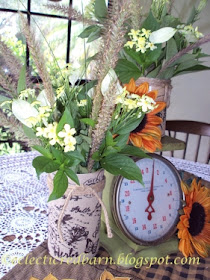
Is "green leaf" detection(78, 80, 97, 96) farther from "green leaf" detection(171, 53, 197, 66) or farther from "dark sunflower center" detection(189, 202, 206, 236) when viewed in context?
"dark sunflower center" detection(189, 202, 206, 236)

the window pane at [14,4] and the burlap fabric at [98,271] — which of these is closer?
the window pane at [14,4]

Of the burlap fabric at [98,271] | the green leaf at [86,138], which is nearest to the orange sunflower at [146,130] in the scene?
the green leaf at [86,138]

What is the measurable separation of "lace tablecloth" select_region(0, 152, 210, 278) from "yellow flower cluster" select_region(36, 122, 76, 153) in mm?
286

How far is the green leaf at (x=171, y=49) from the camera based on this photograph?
2.10 ft

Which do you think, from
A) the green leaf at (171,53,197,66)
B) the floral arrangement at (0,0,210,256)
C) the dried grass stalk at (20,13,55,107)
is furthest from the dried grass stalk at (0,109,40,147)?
the green leaf at (171,53,197,66)

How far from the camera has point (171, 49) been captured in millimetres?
645

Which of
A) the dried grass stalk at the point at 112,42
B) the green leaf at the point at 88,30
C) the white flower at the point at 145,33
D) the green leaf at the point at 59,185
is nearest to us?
the dried grass stalk at the point at 112,42

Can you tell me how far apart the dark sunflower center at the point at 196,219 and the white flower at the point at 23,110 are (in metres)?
0.38

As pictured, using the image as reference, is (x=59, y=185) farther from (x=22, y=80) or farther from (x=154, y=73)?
(x=154, y=73)

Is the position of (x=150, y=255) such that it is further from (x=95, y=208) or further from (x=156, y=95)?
(x=156, y=95)

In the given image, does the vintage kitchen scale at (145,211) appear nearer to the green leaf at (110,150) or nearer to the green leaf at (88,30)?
the green leaf at (110,150)

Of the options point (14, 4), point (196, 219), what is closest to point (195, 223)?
point (196, 219)

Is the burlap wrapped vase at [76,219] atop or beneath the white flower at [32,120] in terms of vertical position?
beneath

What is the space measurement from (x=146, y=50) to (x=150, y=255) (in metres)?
0.39
